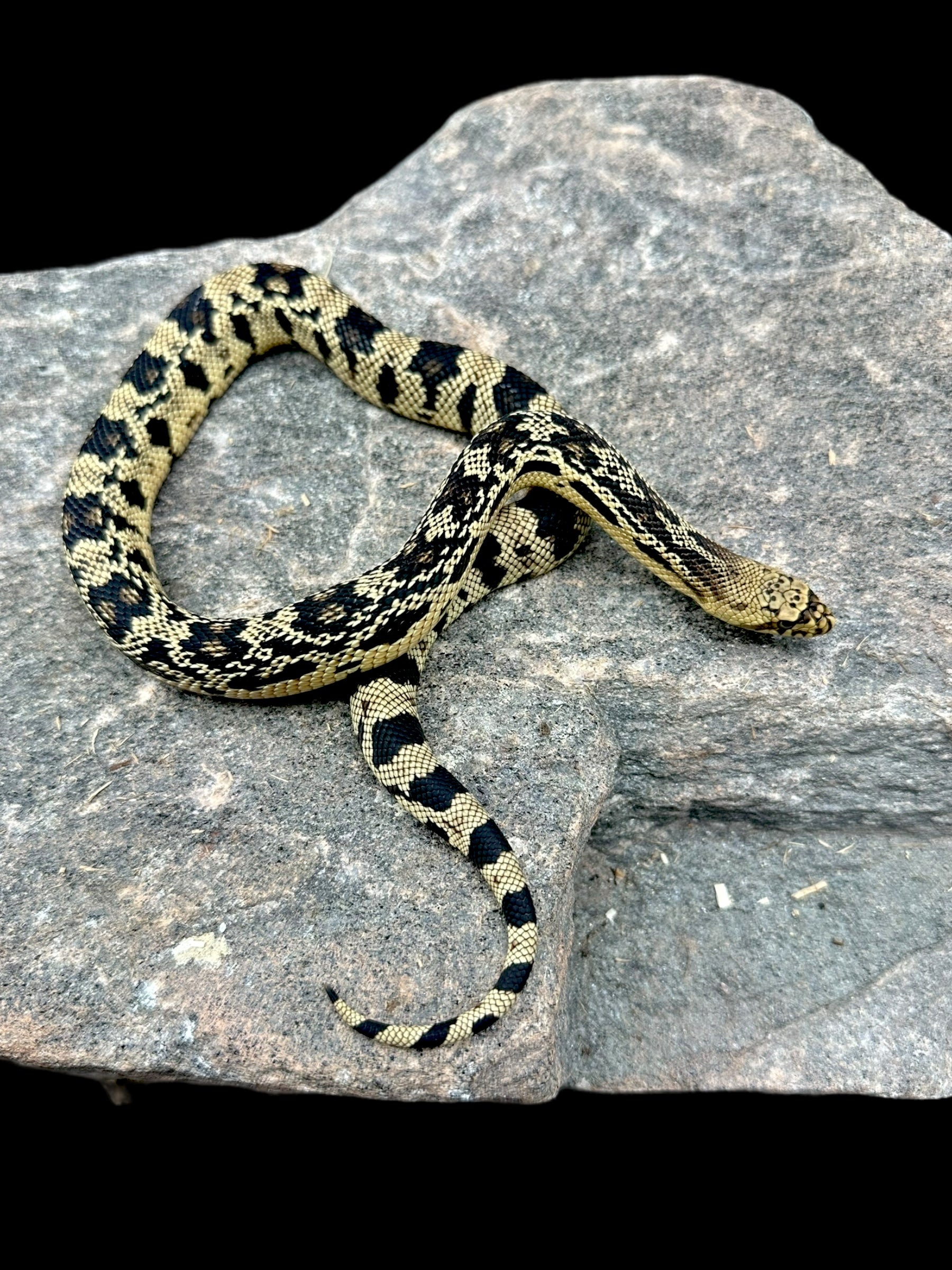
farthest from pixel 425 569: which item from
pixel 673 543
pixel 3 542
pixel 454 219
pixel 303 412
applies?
pixel 454 219

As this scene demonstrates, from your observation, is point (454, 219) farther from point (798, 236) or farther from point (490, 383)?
point (798, 236)

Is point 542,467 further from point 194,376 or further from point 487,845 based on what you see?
point 194,376

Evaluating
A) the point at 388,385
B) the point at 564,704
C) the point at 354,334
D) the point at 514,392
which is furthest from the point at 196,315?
the point at 564,704

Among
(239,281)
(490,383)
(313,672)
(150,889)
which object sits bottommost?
(150,889)

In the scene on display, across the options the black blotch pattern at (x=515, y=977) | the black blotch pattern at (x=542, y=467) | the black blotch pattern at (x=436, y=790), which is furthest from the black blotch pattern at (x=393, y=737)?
the black blotch pattern at (x=542, y=467)

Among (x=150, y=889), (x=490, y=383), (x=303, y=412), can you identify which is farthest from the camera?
(x=303, y=412)

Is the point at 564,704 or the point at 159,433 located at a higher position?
the point at 159,433

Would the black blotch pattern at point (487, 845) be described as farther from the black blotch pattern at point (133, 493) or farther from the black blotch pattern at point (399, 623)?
the black blotch pattern at point (133, 493)
